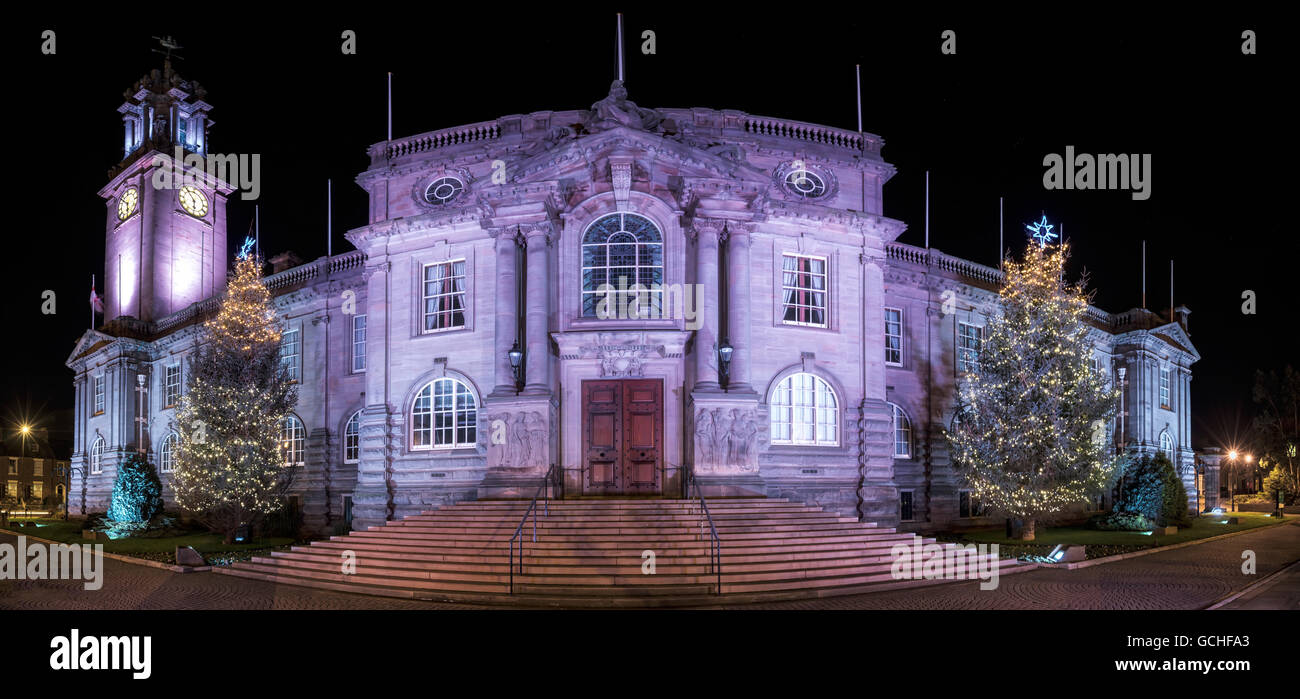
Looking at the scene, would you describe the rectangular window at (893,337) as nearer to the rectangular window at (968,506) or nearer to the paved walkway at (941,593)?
the rectangular window at (968,506)

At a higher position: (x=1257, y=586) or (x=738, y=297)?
(x=738, y=297)

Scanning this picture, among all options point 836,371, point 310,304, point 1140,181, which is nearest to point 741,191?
point 836,371

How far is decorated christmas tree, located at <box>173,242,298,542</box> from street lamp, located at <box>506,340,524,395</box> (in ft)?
35.3

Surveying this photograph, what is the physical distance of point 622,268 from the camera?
83.3ft

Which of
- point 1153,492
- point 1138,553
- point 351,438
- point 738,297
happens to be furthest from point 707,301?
point 1153,492

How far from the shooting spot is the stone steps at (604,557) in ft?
58.2

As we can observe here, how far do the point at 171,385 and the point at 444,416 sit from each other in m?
25.9

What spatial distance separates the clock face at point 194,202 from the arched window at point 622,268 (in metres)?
37.9

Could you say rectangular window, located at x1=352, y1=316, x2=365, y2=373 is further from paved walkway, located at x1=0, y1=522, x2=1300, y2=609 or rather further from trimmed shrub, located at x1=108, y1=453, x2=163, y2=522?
paved walkway, located at x1=0, y1=522, x2=1300, y2=609

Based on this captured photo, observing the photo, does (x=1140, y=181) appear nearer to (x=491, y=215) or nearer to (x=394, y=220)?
(x=491, y=215)

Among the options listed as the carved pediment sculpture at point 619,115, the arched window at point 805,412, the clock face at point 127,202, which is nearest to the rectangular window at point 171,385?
the clock face at point 127,202

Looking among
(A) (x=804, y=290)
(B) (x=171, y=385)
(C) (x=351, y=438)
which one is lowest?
(C) (x=351, y=438)

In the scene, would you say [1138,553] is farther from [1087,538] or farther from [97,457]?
[97,457]

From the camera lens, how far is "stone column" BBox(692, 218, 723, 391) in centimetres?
2436
